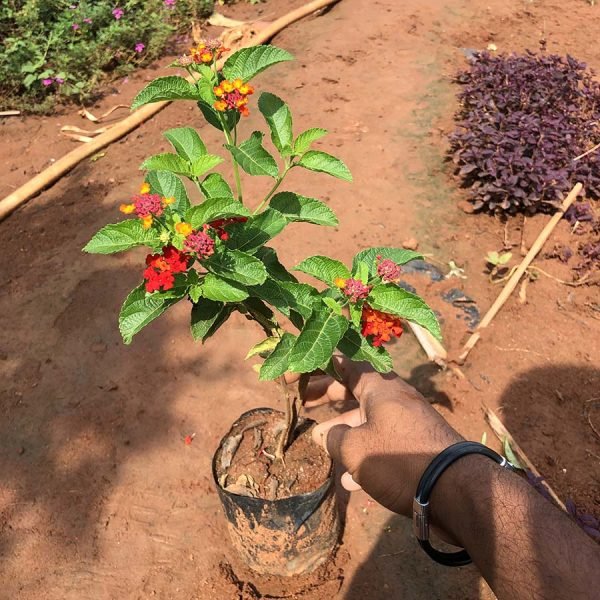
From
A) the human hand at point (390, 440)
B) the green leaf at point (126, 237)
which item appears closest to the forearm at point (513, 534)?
the human hand at point (390, 440)

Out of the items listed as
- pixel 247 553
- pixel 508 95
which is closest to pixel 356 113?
pixel 508 95

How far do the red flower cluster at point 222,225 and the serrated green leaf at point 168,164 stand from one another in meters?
0.20

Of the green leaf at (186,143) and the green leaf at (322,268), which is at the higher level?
the green leaf at (186,143)

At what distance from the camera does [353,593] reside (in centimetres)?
275

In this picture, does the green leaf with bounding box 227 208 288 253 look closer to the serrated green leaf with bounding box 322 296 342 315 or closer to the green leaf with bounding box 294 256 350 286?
the green leaf with bounding box 294 256 350 286

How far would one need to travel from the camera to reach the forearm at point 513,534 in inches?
57.7

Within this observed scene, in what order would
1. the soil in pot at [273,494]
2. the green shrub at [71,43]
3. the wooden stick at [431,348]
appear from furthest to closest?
the green shrub at [71,43]
the wooden stick at [431,348]
the soil in pot at [273,494]

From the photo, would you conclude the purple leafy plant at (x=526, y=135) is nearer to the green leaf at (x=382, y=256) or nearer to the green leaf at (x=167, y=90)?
A: the green leaf at (x=382, y=256)

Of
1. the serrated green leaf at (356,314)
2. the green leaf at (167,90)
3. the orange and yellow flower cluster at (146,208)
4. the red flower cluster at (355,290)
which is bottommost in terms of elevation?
the serrated green leaf at (356,314)

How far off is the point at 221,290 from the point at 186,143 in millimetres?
560

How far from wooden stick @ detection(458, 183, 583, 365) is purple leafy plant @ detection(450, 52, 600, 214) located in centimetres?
9

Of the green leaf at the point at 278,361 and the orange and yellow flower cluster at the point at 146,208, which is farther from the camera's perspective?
the green leaf at the point at 278,361

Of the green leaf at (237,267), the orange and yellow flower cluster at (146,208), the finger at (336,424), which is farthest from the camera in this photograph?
the finger at (336,424)

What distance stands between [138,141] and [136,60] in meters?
1.96
